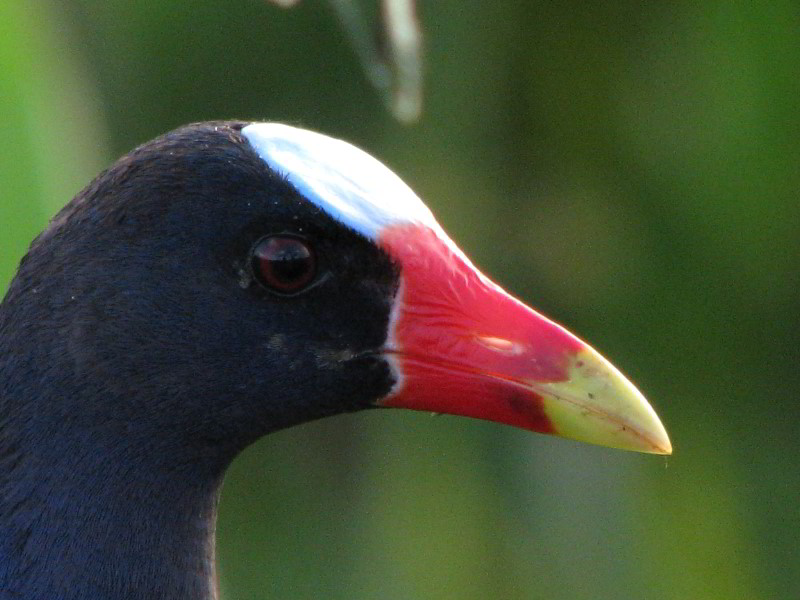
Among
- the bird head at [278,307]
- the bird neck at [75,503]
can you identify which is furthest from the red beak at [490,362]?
the bird neck at [75,503]

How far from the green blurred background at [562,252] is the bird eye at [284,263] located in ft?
4.66

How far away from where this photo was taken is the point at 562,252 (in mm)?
3207

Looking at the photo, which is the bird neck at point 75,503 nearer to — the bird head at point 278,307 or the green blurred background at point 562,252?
the bird head at point 278,307

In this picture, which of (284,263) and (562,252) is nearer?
(284,263)

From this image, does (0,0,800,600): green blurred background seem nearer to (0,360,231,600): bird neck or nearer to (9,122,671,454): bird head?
(9,122,671,454): bird head

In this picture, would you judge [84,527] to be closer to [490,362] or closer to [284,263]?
[284,263]

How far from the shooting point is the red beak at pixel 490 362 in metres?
1.72

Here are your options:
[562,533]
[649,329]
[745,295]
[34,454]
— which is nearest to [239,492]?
[562,533]

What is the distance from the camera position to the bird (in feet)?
5.44

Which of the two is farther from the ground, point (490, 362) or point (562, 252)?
point (490, 362)

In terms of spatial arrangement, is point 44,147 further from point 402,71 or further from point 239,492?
point 239,492

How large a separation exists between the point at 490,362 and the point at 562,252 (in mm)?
1510

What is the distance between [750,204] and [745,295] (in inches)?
8.3

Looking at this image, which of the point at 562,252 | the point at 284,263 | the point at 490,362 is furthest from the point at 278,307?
the point at 562,252
